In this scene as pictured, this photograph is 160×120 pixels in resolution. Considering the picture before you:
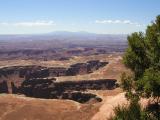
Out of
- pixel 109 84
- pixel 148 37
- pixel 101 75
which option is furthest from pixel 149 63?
pixel 101 75

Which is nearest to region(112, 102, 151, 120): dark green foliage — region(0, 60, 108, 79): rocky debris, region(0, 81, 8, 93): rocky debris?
region(0, 81, 8, 93): rocky debris

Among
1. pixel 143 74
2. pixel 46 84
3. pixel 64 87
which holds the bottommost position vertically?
pixel 46 84

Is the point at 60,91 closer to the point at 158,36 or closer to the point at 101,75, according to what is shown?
the point at 101,75

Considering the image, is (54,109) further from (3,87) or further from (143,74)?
(3,87)

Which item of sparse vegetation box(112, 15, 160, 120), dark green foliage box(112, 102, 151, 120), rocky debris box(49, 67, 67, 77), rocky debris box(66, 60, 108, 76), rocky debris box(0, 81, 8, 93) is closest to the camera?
dark green foliage box(112, 102, 151, 120)

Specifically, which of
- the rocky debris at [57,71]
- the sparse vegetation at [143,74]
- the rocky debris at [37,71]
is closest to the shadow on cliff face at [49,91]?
the rocky debris at [37,71]

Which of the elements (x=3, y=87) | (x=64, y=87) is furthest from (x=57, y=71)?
(x=64, y=87)

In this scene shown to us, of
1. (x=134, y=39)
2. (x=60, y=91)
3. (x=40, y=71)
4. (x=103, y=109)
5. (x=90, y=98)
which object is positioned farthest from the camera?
(x=40, y=71)

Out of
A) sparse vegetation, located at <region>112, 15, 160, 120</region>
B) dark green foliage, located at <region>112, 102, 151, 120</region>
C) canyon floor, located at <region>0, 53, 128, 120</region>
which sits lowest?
canyon floor, located at <region>0, 53, 128, 120</region>

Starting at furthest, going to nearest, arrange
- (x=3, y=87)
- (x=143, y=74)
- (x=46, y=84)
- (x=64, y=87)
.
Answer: (x=3, y=87) < (x=46, y=84) < (x=64, y=87) < (x=143, y=74)

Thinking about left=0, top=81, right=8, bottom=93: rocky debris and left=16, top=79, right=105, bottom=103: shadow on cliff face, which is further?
left=0, top=81, right=8, bottom=93: rocky debris

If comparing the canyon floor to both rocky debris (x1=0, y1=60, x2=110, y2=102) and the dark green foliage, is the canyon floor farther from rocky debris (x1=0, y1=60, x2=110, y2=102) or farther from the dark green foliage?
rocky debris (x1=0, y1=60, x2=110, y2=102)
